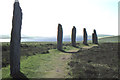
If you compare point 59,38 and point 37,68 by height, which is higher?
point 59,38

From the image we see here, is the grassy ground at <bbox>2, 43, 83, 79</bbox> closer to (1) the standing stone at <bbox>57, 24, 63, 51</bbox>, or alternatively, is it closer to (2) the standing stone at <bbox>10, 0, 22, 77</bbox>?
(2) the standing stone at <bbox>10, 0, 22, 77</bbox>

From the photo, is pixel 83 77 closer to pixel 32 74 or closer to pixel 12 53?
pixel 32 74

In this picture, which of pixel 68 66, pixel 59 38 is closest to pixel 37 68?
pixel 68 66

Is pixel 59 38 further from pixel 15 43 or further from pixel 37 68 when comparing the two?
pixel 15 43

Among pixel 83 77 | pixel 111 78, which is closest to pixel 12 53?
pixel 83 77

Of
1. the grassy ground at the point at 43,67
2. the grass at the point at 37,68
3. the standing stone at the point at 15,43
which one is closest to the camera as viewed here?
the grassy ground at the point at 43,67

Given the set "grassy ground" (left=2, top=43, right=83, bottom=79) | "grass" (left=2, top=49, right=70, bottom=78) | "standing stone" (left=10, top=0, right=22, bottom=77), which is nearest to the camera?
"grassy ground" (left=2, top=43, right=83, bottom=79)

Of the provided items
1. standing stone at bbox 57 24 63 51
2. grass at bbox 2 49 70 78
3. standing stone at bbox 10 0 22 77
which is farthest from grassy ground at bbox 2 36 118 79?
standing stone at bbox 57 24 63 51

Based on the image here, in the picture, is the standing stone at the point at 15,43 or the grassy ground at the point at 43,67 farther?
the standing stone at the point at 15,43

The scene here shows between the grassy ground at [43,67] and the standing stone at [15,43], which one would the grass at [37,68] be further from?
the standing stone at [15,43]

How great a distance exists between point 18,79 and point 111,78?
6669mm

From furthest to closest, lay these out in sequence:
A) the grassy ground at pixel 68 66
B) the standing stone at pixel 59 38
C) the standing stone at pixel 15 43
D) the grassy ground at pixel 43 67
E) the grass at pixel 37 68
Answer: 1. the standing stone at pixel 59 38
2. the standing stone at pixel 15 43
3. the grass at pixel 37 68
4. the grassy ground at pixel 43 67
5. the grassy ground at pixel 68 66

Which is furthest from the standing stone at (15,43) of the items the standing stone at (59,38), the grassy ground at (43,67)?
the standing stone at (59,38)

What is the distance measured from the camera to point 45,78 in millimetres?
8555
